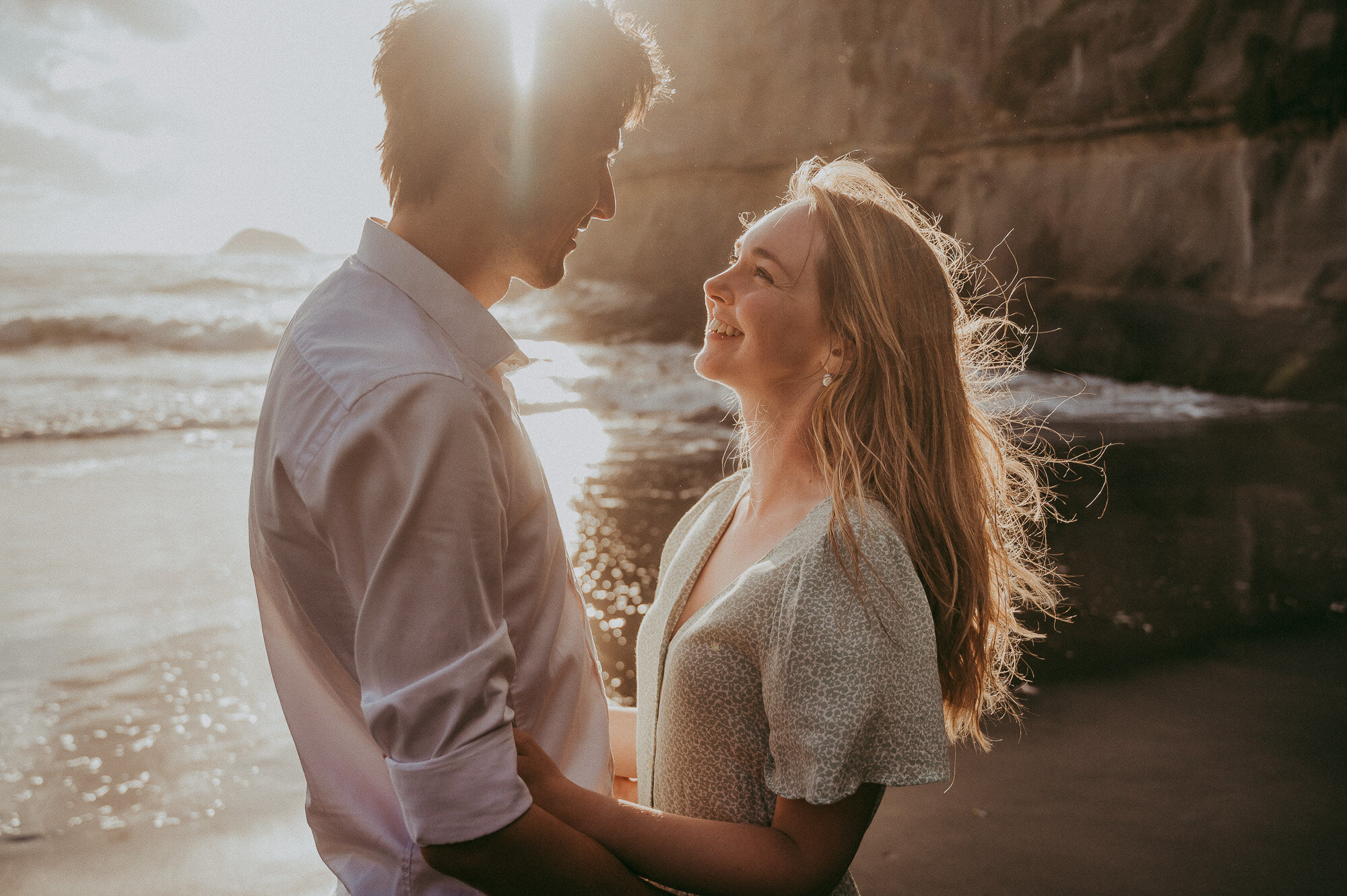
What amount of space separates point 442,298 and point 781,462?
0.82 metres

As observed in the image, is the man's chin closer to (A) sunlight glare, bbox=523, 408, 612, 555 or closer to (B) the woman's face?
(B) the woman's face

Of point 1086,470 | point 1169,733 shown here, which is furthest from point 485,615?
point 1086,470

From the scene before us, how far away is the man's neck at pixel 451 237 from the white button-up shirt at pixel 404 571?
6 cm

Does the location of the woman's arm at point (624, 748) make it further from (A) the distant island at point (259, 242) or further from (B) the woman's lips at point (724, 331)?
(A) the distant island at point (259, 242)

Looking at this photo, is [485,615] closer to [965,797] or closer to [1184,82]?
[965,797]

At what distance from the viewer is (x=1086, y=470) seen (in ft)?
27.4

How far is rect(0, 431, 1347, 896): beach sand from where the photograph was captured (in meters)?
2.92

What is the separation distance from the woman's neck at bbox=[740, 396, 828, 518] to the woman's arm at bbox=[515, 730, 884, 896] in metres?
0.54

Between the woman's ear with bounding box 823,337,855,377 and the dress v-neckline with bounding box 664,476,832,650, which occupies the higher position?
the woman's ear with bounding box 823,337,855,377

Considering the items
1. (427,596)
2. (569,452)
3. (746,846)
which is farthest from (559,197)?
(569,452)

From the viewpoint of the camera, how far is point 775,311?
181 centimetres

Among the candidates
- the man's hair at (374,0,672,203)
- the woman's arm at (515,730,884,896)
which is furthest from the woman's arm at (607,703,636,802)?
the man's hair at (374,0,672,203)

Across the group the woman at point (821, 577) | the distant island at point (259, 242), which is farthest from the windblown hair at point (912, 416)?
the distant island at point (259, 242)

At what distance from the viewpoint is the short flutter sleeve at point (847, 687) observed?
1358mm
